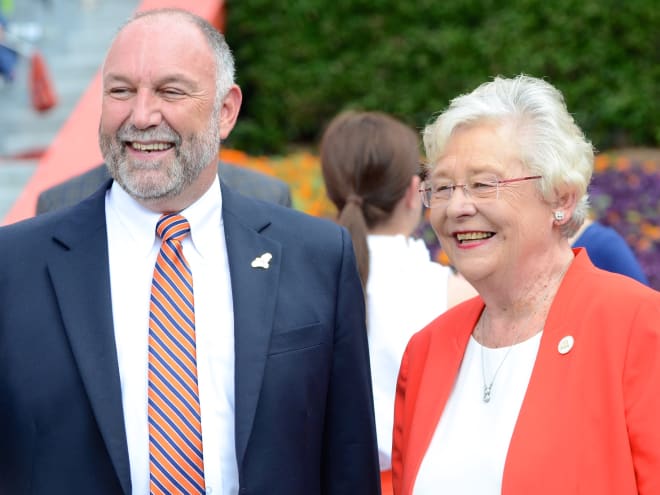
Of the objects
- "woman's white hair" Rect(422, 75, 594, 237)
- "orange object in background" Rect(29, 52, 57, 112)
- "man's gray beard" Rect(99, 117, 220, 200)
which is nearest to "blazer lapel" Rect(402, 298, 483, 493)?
"woman's white hair" Rect(422, 75, 594, 237)

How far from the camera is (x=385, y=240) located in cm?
381

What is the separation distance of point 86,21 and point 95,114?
261 centimetres

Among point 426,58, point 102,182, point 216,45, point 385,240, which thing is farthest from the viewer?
point 426,58

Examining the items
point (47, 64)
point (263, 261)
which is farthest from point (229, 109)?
point (47, 64)

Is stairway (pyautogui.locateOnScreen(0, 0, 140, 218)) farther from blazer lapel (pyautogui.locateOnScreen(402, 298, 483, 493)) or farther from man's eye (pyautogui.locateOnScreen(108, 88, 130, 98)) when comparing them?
blazer lapel (pyautogui.locateOnScreen(402, 298, 483, 493))

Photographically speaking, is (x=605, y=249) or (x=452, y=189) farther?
(x=605, y=249)

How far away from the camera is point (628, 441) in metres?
2.55

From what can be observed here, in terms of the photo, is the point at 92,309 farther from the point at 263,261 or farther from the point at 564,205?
the point at 564,205

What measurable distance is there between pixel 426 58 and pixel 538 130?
755 centimetres

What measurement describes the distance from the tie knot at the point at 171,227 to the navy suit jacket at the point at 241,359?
0.15 m

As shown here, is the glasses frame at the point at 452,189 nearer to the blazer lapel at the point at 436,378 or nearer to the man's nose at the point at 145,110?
the blazer lapel at the point at 436,378

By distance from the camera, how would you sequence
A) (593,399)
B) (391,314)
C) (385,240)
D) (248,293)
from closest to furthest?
1. (593,399)
2. (248,293)
3. (391,314)
4. (385,240)

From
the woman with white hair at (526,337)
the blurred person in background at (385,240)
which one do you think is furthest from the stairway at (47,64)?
the woman with white hair at (526,337)

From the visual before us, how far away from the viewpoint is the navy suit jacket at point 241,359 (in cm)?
273
